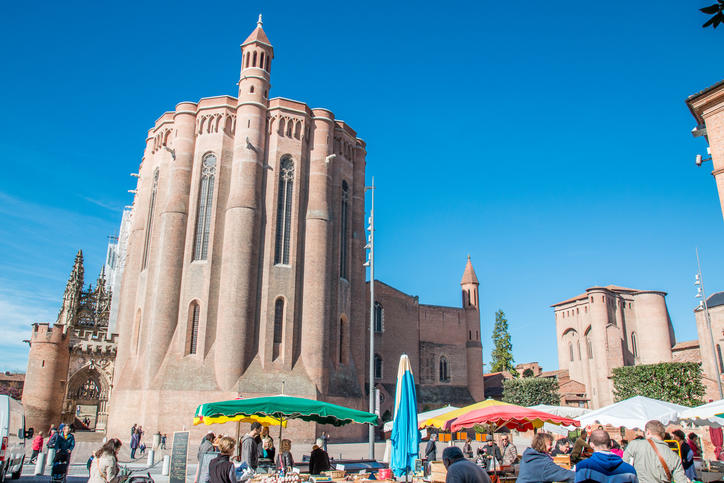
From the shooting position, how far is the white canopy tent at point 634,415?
44.3ft

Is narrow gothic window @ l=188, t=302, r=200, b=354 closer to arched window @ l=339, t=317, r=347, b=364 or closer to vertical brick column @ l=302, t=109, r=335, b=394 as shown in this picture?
vertical brick column @ l=302, t=109, r=335, b=394

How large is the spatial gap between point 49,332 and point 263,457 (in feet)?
95.5

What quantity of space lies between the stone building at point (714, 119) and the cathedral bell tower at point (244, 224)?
21.5 metres

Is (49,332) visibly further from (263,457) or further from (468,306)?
(468,306)

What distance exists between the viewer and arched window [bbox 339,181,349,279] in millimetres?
35344

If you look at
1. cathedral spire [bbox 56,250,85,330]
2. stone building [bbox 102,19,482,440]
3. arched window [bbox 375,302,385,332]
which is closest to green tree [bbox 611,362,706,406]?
arched window [bbox 375,302,385,332]

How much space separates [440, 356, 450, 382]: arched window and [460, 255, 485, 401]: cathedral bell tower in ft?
6.95

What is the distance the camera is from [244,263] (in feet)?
100.0

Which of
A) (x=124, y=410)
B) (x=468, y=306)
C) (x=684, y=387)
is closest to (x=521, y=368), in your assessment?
(x=468, y=306)

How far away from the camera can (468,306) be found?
50969 mm

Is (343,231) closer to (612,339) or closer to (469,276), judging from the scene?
(469,276)

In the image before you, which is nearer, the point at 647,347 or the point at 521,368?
the point at 647,347

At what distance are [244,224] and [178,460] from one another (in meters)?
18.7

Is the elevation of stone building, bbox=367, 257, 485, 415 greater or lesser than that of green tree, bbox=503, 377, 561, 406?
greater
